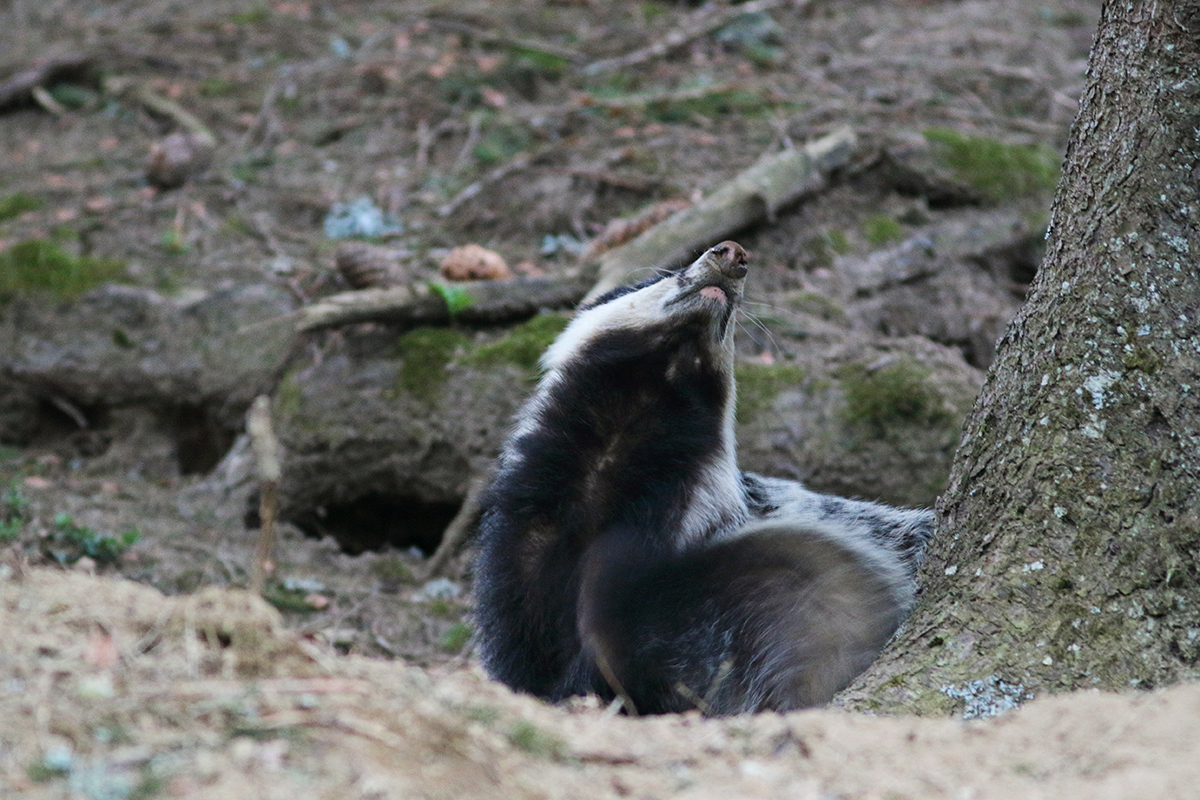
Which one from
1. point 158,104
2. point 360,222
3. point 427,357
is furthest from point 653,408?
point 158,104

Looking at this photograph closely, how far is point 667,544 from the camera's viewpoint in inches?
132

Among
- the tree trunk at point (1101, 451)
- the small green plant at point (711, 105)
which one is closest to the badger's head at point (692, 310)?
the tree trunk at point (1101, 451)

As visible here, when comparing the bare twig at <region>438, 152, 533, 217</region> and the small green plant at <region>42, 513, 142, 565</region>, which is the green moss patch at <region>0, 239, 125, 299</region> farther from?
the bare twig at <region>438, 152, 533, 217</region>

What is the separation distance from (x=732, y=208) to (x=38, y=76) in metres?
5.27

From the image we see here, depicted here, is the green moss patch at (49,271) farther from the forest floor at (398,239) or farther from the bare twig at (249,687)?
the bare twig at (249,687)

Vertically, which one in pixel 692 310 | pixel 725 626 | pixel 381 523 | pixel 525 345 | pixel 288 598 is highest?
pixel 692 310

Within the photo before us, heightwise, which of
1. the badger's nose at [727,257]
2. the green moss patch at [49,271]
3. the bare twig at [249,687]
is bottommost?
the green moss patch at [49,271]

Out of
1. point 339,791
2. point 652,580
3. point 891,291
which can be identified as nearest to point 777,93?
point 891,291

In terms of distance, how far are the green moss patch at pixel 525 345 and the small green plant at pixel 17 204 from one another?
10.8ft

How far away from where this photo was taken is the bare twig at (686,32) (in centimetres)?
827

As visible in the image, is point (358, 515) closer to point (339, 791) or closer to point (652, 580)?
point (652, 580)

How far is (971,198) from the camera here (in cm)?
678

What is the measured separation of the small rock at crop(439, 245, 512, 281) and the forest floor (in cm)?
35

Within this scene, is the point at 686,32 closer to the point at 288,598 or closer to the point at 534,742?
the point at 288,598
